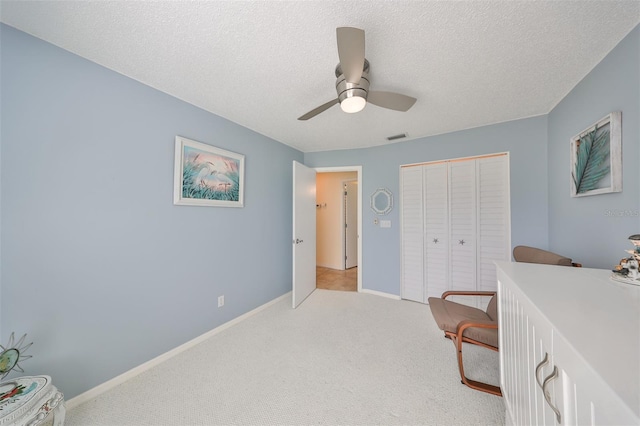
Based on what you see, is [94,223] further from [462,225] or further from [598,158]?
[462,225]

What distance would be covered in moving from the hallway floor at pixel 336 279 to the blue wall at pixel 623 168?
262 centimetres

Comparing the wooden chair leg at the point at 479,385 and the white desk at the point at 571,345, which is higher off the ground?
the white desk at the point at 571,345

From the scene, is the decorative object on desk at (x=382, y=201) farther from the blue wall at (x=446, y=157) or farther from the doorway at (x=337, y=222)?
the doorway at (x=337, y=222)

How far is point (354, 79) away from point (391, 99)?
445 mm

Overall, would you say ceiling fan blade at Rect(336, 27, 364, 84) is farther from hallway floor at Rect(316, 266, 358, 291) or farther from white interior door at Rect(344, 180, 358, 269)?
white interior door at Rect(344, 180, 358, 269)

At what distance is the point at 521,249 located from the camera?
6.03 ft

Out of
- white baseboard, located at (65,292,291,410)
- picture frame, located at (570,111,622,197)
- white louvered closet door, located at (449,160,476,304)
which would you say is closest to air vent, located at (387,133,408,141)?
white louvered closet door, located at (449,160,476,304)

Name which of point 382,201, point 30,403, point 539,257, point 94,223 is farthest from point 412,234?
point 30,403

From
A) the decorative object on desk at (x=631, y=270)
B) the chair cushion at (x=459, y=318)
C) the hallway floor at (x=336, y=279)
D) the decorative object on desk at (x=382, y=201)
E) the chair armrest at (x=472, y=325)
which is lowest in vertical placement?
the hallway floor at (x=336, y=279)

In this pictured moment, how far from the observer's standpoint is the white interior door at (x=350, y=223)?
502 cm

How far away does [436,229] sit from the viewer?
9.61 feet

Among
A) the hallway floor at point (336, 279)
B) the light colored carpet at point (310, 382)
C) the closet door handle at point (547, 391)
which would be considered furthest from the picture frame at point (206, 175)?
the closet door handle at point (547, 391)

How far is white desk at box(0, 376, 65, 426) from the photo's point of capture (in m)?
0.98

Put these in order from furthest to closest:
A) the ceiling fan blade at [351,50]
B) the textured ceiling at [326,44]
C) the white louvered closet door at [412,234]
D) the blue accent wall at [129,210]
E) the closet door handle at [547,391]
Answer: the white louvered closet door at [412,234]
the blue accent wall at [129,210]
the textured ceiling at [326,44]
the ceiling fan blade at [351,50]
the closet door handle at [547,391]
